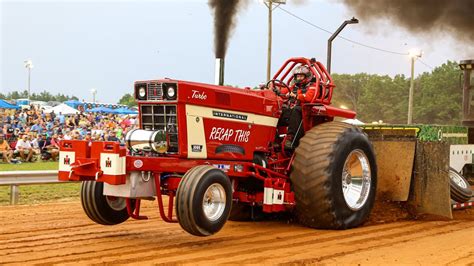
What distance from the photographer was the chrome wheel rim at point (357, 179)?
8.20 metres

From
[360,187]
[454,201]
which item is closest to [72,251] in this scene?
[360,187]

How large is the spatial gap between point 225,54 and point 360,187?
417 centimetres

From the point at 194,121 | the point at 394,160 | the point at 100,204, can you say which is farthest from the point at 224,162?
the point at 394,160

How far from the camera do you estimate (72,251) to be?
6195 millimetres

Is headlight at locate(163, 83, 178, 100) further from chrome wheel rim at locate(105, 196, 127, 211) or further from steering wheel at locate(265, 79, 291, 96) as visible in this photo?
steering wheel at locate(265, 79, 291, 96)

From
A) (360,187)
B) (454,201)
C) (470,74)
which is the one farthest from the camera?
(470,74)

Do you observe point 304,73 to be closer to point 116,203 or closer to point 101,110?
point 116,203

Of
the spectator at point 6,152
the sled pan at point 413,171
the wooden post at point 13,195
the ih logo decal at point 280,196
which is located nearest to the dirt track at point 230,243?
the sled pan at point 413,171

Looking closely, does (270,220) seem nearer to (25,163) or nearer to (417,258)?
(417,258)

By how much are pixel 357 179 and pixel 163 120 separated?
2.93 meters

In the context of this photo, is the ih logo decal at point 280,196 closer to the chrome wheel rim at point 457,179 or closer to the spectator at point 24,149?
the chrome wheel rim at point 457,179

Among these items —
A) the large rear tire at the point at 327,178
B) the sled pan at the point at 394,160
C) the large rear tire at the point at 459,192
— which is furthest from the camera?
the large rear tire at the point at 459,192

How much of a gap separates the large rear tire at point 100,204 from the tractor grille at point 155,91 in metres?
1.15

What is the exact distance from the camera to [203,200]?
6.20 m
